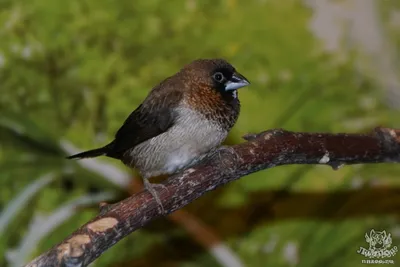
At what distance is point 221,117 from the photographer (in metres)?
1.37

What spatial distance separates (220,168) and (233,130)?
2.68 feet

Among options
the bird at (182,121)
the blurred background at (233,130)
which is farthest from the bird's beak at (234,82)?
the blurred background at (233,130)

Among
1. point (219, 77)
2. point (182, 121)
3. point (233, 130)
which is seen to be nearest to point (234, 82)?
point (219, 77)

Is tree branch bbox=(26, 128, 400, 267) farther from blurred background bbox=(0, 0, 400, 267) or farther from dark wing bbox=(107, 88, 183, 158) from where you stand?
blurred background bbox=(0, 0, 400, 267)

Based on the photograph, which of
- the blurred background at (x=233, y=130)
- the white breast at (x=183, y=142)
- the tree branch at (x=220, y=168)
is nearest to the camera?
the tree branch at (x=220, y=168)

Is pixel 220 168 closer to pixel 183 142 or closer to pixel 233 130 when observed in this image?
pixel 183 142

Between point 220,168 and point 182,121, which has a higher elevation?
point 182,121

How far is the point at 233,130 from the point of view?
2.06m

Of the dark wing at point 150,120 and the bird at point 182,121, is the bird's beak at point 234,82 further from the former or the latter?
the dark wing at point 150,120

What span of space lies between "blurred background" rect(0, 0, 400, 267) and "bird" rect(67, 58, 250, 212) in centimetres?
53

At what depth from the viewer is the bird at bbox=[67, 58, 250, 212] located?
1354 millimetres

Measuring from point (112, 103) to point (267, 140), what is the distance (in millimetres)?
778

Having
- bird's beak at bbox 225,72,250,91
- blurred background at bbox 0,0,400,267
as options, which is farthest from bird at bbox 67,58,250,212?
blurred background at bbox 0,0,400,267

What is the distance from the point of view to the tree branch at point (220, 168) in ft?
3.24
